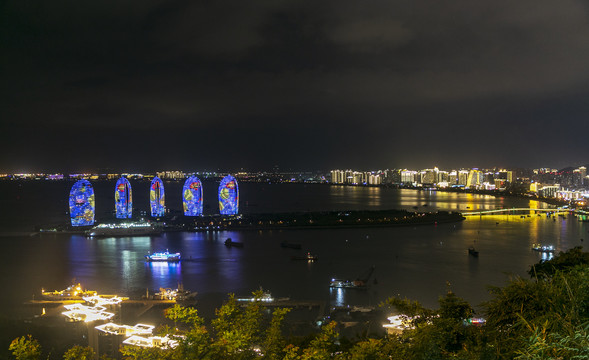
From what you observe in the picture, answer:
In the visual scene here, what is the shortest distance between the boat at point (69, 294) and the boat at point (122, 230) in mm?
5976

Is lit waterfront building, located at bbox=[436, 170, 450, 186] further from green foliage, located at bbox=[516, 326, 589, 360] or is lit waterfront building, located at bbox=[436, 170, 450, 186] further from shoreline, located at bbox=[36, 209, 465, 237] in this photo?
green foliage, located at bbox=[516, 326, 589, 360]

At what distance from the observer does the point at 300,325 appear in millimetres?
4836

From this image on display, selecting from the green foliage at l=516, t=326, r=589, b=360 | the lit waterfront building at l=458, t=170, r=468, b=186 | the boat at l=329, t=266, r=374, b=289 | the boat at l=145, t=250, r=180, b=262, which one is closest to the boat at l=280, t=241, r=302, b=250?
the boat at l=145, t=250, r=180, b=262

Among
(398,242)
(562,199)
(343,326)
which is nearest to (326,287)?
(343,326)

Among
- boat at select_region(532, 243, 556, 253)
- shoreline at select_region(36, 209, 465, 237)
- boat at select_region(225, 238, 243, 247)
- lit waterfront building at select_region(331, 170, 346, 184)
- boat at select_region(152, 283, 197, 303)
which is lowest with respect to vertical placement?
boat at select_region(532, 243, 556, 253)

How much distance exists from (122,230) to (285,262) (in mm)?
5878

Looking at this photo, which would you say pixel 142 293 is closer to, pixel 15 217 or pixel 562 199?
pixel 15 217

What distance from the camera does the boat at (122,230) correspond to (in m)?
12.0

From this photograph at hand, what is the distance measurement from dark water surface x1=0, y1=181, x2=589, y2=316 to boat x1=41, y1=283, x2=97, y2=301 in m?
0.33

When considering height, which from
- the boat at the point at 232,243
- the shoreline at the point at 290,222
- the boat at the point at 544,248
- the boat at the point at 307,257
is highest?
the shoreline at the point at 290,222

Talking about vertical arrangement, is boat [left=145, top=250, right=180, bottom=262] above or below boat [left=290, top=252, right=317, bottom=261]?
above

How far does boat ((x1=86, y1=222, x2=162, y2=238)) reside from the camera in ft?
39.4

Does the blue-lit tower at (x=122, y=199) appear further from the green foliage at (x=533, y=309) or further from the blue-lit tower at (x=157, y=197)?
the green foliage at (x=533, y=309)

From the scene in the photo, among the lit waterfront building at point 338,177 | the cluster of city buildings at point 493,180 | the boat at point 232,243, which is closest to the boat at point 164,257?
the boat at point 232,243
